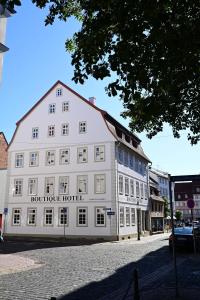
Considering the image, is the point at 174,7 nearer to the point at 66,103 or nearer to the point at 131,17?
the point at 131,17

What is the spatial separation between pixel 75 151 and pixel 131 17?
30.7 meters

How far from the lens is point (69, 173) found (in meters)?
36.2

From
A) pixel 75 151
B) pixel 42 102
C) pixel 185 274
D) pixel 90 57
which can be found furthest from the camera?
pixel 42 102

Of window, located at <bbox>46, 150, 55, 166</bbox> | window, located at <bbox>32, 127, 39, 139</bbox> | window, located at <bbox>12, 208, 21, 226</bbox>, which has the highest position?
window, located at <bbox>32, 127, 39, 139</bbox>

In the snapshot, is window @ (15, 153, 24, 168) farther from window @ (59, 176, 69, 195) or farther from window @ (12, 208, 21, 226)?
window @ (59, 176, 69, 195)

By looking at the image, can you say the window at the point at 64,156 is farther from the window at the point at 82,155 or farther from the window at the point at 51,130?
the window at the point at 51,130

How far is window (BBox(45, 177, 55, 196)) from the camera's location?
36844mm

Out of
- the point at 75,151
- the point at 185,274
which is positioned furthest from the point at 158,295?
the point at 75,151

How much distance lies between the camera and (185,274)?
12.3m

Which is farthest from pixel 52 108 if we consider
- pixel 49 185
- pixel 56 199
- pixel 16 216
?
pixel 16 216

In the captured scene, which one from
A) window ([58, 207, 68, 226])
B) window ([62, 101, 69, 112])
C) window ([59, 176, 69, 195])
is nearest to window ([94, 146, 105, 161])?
window ([59, 176, 69, 195])

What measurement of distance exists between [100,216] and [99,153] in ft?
20.1

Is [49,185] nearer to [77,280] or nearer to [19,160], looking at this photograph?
[19,160]

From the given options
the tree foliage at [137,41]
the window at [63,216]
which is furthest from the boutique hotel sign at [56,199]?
the tree foliage at [137,41]
